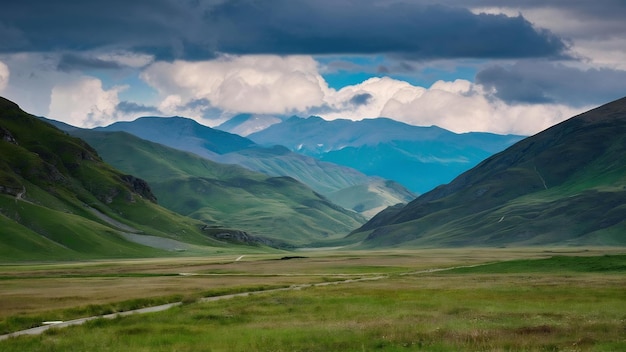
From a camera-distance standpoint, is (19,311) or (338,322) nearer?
(338,322)

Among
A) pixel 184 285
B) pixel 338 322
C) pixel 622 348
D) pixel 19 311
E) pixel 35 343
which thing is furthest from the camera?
pixel 184 285

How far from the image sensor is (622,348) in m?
38.2

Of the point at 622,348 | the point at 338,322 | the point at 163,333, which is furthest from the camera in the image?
the point at 338,322

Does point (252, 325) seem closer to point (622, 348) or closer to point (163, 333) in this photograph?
point (163, 333)

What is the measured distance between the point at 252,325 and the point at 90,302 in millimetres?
24359

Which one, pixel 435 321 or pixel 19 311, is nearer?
pixel 435 321

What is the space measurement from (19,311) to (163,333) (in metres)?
19.7

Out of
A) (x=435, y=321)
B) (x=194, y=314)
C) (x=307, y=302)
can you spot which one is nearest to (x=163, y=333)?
(x=194, y=314)

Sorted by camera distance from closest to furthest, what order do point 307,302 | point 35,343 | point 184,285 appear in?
point 35,343, point 307,302, point 184,285

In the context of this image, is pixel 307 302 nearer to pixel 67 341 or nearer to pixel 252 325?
pixel 252 325

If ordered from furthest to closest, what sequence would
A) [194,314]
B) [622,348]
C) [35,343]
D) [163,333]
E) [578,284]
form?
[578,284] → [194,314] → [163,333] → [35,343] → [622,348]

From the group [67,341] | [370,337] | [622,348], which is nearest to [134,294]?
[67,341]

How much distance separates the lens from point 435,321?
50.9 meters

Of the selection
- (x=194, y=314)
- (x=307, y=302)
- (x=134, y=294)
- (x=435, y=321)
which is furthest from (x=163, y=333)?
(x=134, y=294)
